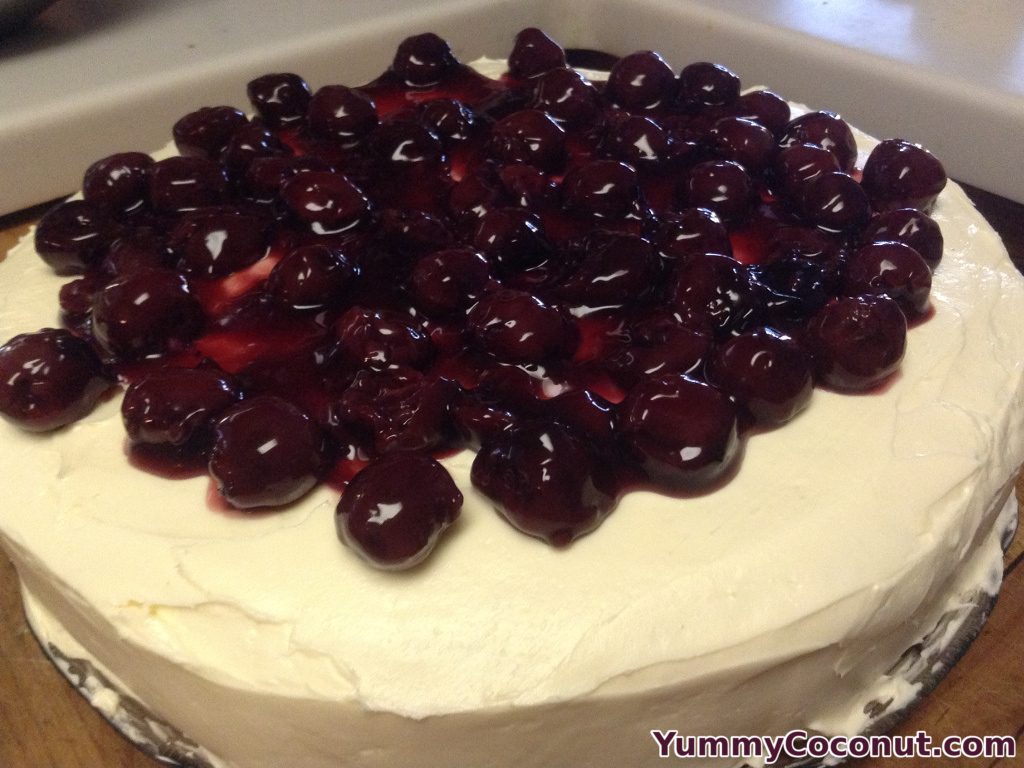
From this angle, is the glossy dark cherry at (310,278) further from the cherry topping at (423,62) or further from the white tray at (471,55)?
the white tray at (471,55)

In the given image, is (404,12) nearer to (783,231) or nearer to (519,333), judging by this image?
(783,231)

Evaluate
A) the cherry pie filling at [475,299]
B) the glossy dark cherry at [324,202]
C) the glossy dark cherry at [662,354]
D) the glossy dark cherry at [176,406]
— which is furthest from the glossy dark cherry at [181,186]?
the glossy dark cherry at [662,354]

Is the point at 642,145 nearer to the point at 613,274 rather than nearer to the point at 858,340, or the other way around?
the point at 613,274

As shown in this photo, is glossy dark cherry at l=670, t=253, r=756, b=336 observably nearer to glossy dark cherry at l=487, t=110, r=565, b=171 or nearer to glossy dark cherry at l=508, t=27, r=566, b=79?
glossy dark cherry at l=487, t=110, r=565, b=171

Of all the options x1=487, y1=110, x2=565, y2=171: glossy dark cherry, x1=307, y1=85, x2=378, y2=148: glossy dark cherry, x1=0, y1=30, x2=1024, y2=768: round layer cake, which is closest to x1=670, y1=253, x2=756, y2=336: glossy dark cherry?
x1=0, y1=30, x2=1024, y2=768: round layer cake

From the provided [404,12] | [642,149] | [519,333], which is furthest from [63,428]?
[404,12]

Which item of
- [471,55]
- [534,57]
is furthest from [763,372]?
[471,55]
